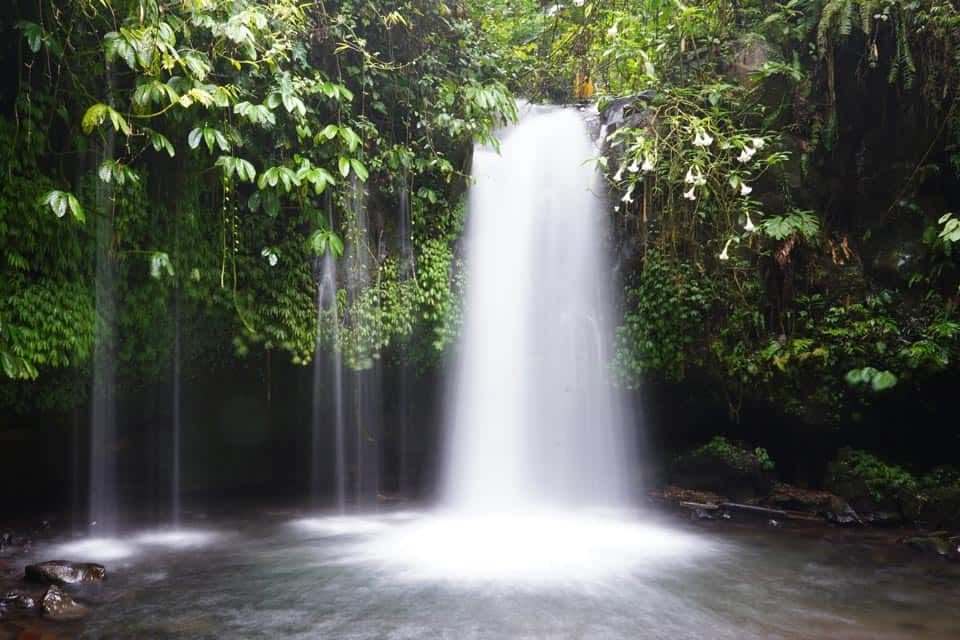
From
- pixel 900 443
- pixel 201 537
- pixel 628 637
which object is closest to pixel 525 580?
pixel 628 637

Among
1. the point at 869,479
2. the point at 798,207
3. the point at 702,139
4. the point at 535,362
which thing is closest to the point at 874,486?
the point at 869,479

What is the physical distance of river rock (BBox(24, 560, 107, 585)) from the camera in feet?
13.4

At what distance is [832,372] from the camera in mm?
5980

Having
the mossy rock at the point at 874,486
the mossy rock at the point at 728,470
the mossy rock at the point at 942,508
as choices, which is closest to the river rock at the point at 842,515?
the mossy rock at the point at 874,486

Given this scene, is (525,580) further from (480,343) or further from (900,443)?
(900,443)

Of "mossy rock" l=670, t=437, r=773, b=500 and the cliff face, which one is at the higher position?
the cliff face

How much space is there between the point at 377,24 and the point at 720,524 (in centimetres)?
603

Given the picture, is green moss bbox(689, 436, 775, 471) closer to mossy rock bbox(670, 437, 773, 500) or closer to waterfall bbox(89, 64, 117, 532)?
mossy rock bbox(670, 437, 773, 500)

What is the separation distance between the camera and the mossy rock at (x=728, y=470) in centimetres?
659

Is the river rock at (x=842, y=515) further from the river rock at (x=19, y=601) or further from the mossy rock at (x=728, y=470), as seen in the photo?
the river rock at (x=19, y=601)

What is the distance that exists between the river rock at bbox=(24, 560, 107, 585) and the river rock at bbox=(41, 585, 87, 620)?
32cm

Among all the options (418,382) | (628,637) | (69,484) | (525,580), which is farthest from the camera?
(418,382)

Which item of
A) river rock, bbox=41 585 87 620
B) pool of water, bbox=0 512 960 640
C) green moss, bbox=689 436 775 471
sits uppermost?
green moss, bbox=689 436 775 471

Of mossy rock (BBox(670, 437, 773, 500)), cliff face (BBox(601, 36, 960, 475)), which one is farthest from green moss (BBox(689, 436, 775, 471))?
cliff face (BBox(601, 36, 960, 475))
